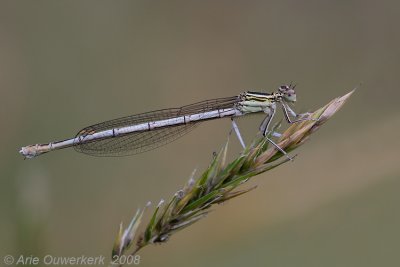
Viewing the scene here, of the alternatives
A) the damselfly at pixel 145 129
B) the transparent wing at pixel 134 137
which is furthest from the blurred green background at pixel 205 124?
the transparent wing at pixel 134 137

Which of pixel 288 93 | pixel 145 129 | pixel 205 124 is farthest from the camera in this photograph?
pixel 205 124

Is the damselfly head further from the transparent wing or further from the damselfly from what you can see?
the transparent wing

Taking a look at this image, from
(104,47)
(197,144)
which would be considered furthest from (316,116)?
(104,47)

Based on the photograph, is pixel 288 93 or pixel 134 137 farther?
pixel 134 137

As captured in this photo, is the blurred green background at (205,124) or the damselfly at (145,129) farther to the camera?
the blurred green background at (205,124)

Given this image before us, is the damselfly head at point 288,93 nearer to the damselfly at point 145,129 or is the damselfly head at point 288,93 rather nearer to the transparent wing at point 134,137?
the damselfly at point 145,129

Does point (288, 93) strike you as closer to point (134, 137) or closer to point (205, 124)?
point (134, 137)

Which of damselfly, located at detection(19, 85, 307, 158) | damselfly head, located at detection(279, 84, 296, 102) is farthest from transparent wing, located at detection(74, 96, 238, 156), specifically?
damselfly head, located at detection(279, 84, 296, 102)

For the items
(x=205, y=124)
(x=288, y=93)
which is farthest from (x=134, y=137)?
(x=205, y=124)
